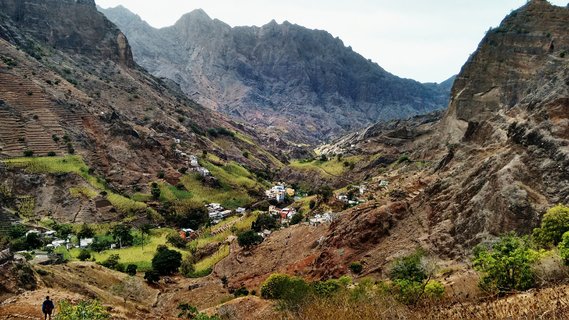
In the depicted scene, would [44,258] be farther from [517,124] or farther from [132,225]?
[517,124]

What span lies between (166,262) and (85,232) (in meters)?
18.3

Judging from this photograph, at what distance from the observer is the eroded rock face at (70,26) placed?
5541 inches

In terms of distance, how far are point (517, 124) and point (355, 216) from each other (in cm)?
1907

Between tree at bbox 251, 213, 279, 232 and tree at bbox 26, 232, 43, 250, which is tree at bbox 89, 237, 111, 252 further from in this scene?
tree at bbox 251, 213, 279, 232

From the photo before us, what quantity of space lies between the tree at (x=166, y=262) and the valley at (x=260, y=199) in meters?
0.18

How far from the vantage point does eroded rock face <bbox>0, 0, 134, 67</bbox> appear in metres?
141

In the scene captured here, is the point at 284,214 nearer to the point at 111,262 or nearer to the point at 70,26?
the point at 111,262

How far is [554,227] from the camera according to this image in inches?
992

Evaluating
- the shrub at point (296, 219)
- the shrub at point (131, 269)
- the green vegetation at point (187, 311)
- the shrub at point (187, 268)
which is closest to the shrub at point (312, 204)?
the shrub at point (296, 219)

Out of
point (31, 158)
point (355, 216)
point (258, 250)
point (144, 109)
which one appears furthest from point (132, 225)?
point (144, 109)

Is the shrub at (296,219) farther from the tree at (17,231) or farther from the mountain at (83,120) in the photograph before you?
the tree at (17,231)

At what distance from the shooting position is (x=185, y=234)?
261 feet

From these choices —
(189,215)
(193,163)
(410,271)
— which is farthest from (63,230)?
(410,271)

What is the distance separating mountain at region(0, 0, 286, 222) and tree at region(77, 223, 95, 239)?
4909 mm
